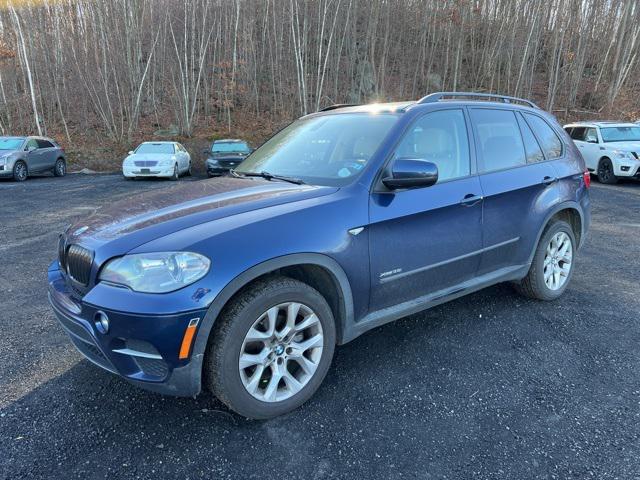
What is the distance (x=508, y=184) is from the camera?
3.56m

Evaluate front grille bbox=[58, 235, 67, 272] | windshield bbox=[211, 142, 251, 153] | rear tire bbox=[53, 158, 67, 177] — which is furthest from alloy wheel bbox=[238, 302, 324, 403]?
rear tire bbox=[53, 158, 67, 177]

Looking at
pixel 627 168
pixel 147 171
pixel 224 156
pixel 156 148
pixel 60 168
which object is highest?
pixel 627 168

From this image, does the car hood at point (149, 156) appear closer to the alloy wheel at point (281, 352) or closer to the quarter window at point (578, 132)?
the quarter window at point (578, 132)

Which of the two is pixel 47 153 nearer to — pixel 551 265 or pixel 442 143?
pixel 442 143

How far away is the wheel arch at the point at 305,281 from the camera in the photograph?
2193 mm

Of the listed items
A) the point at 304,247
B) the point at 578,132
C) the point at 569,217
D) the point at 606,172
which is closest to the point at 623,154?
the point at 606,172

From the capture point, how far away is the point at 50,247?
249 inches

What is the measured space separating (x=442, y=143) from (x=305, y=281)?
1.53m

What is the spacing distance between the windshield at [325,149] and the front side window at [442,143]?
0.61 feet

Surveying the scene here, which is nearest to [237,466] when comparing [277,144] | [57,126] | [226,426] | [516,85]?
[226,426]

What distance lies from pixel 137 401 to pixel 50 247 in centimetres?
465

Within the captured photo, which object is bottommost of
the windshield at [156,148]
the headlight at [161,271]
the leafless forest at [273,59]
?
the windshield at [156,148]

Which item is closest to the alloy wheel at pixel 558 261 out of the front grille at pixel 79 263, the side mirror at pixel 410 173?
the side mirror at pixel 410 173

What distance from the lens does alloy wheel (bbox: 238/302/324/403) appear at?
2.40 meters
